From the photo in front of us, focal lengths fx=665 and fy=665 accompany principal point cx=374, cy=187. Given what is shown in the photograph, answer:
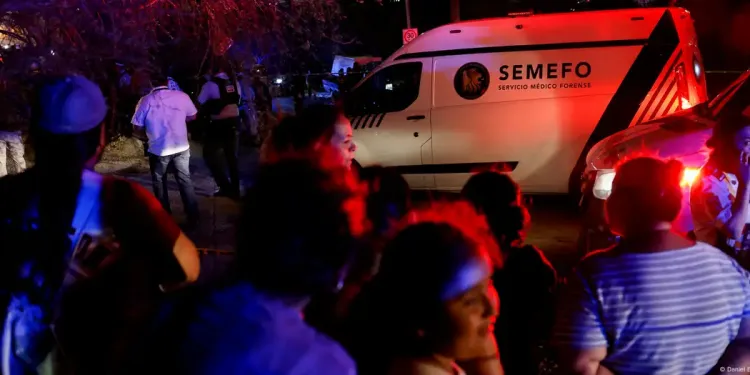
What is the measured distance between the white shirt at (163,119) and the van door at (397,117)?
7.40ft

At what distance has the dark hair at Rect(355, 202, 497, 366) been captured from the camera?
1.72 m

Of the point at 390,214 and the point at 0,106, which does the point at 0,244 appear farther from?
the point at 0,106

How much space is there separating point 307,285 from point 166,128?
6.49 metres

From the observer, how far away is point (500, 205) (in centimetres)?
296

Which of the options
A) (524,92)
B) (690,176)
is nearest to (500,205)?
(690,176)

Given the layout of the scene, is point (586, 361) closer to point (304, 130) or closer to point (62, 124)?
point (62, 124)

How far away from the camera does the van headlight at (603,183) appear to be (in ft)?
16.8

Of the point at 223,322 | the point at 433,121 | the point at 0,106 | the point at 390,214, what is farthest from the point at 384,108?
the point at 223,322

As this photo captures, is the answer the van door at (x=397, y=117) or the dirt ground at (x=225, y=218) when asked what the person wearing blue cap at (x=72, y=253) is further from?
the van door at (x=397, y=117)

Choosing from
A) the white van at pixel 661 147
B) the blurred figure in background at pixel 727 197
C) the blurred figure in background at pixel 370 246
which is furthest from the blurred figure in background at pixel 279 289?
the blurred figure in background at pixel 727 197

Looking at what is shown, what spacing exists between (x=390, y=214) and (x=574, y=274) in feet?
3.64

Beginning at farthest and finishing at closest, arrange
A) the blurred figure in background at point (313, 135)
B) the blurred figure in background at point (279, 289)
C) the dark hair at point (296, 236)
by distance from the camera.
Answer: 1. the blurred figure in background at point (313, 135)
2. the dark hair at point (296, 236)
3. the blurred figure in background at point (279, 289)

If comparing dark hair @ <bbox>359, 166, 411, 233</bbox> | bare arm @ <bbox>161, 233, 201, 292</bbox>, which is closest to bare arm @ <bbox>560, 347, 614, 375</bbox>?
dark hair @ <bbox>359, 166, 411, 233</bbox>

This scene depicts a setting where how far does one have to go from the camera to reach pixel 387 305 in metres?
1.77
